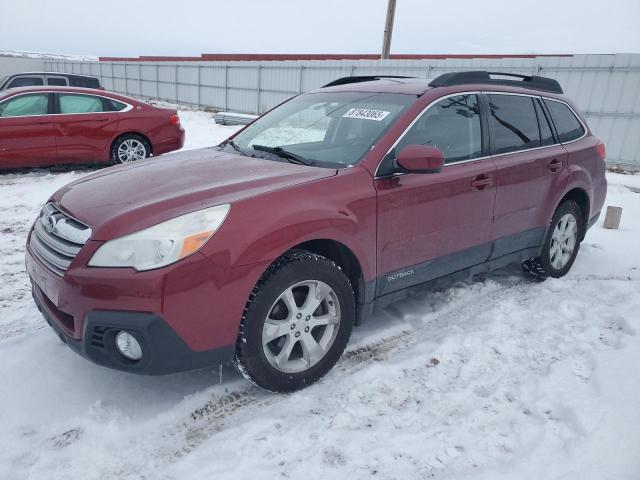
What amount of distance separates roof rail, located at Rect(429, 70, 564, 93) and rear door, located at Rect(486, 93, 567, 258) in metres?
0.15

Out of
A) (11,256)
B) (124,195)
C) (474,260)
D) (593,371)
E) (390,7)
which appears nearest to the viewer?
(124,195)

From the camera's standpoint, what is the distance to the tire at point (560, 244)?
→ 4371 mm

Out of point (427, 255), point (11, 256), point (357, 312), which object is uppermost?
point (427, 255)

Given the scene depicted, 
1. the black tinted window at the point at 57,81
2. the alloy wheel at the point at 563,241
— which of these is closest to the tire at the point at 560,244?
the alloy wheel at the point at 563,241

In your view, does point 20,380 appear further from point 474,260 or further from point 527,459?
point 474,260

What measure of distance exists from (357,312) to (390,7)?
15665 mm

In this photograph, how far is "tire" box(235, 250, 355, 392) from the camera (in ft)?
8.16

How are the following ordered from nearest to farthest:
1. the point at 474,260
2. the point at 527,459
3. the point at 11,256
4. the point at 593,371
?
the point at 527,459 → the point at 593,371 → the point at 474,260 → the point at 11,256

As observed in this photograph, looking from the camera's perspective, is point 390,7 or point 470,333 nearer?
point 470,333

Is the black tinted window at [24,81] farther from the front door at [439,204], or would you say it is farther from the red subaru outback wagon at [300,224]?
the front door at [439,204]

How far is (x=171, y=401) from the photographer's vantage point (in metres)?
2.67

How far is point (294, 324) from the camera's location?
2662mm

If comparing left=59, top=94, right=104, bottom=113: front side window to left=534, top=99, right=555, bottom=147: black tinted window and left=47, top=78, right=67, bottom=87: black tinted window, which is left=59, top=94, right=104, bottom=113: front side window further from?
left=534, top=99, right=555, bottom=147: black tinted window

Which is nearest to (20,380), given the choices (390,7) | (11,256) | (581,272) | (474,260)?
(11,256)
